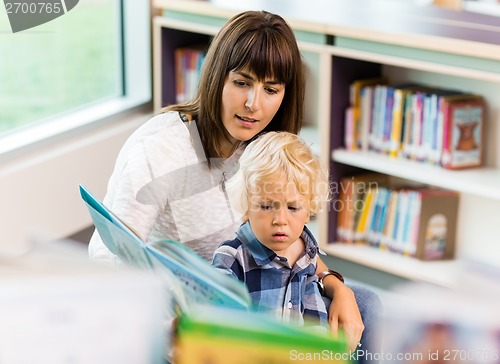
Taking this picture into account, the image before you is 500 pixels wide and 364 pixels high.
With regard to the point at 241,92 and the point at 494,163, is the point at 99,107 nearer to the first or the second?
the point at 494,163

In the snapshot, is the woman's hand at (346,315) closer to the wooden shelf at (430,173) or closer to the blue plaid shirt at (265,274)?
the blue plaid shirt at (265,274)

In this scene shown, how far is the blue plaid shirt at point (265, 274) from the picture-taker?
1704 millimetres

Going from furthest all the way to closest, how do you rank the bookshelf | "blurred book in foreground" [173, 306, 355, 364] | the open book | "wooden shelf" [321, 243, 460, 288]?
"wooden shelf" [321, 243, 460, 288] → the bookshelf → the open book → "blurred book in foreground" [173, 306, 355, 364]

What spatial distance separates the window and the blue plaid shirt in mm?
1847

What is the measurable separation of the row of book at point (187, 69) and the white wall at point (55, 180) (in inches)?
10.2

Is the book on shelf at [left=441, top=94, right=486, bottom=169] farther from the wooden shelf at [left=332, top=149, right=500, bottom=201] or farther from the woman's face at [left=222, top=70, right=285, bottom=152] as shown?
the woman's face at [left=222, top=70, right=285, bottom=152]

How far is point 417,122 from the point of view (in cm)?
328

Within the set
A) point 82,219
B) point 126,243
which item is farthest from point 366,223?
point 126,243

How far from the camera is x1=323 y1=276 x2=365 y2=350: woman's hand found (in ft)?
5.68

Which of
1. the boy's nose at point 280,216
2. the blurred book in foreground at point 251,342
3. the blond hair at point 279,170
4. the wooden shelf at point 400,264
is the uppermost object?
the blurred book in foreground at point 251,342

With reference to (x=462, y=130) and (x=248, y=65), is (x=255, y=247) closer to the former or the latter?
(x=248, y=65)

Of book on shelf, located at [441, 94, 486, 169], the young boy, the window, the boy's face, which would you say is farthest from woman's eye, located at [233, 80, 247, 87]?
the window

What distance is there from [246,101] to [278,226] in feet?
1.42

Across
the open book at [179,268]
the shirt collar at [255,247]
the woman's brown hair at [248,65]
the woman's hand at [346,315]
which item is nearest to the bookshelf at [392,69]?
the woman's brown hair at [248,65]
